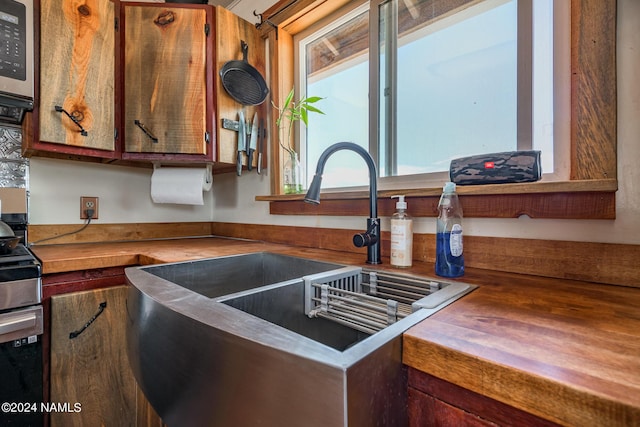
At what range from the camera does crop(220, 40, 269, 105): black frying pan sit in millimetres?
1507

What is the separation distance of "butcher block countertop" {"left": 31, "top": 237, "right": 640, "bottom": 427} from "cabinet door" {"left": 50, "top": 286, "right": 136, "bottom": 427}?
121 cm

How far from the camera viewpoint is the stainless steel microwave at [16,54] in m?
1.12

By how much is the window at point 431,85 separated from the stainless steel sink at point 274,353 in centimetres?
58

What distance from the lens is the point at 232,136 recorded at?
154 centimetres

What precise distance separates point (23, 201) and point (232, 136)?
993 mm

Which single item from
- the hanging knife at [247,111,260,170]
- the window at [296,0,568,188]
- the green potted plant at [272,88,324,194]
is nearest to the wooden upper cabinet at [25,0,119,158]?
the hanging knife at [247,111,260,170]

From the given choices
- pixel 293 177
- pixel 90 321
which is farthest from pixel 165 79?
pixel 90 321

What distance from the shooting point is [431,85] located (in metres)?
1.18

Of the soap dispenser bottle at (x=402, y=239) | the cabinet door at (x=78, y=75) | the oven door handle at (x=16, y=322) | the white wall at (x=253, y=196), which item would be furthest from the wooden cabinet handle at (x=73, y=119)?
the soap dispenser bottle at (x=402, y=239)

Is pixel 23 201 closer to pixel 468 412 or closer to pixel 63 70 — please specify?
pixel 63 70

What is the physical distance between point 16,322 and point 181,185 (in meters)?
0.87

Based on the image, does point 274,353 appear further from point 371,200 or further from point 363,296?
point 371,200

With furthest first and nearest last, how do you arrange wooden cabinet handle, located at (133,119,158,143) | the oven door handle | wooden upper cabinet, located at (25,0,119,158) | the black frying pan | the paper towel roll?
the paper towel roll < the black frying pan < wooden cabinet handle, located at (133,119,158,143) < wooden upper cabinet, located at (25,0,119,158) < the oven door handle

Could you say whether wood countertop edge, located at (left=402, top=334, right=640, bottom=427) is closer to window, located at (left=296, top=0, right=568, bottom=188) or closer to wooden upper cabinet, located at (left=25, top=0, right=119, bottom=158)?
window, located at (left=296, top=0, right=568, bottom=188)
